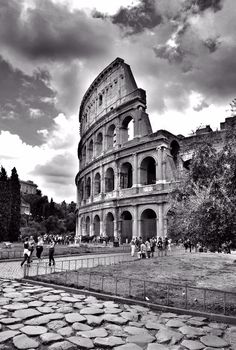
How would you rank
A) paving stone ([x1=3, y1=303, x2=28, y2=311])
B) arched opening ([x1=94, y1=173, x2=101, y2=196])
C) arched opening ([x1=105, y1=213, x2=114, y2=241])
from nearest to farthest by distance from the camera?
paving stone ([x1=3, y1=303, x2=28, y2=311]), arched opening ([x1=105, y1=213, x2=114, y2=241]), arched opening ([x1=94, y1=173, x2=101, y2=196])

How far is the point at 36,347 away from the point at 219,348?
3089 millimetres

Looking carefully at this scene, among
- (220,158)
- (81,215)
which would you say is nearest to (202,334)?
(220,158)

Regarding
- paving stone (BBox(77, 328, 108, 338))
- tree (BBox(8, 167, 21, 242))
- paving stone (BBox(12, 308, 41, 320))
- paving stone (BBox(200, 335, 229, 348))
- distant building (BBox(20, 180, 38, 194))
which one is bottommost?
paving stone (BBox(200, 335, 229, 348))

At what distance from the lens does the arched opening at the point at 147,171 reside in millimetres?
33438

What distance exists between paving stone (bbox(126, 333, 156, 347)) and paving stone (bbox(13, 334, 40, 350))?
1614 mm

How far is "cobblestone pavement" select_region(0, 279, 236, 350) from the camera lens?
5461 mm

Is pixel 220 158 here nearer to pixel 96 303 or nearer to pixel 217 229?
pixel 217 229

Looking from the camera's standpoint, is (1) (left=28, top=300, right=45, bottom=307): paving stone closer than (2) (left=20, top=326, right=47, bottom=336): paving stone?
No

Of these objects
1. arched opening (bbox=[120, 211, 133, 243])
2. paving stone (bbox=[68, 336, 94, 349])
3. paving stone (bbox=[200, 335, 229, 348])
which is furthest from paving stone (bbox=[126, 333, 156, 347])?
arched opening (bbox=[120, 211, 133, 243])

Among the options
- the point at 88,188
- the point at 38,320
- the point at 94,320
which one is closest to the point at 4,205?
the point at 88,188

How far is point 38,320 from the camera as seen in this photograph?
21.6ft

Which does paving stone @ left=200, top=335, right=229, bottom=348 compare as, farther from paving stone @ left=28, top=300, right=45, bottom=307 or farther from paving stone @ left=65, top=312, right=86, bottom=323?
paving stone @ left=28, top=300, right=45, bottom=307

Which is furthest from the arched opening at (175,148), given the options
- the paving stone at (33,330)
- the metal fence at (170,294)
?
the paving stone at (33,330)

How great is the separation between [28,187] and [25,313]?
404ft
